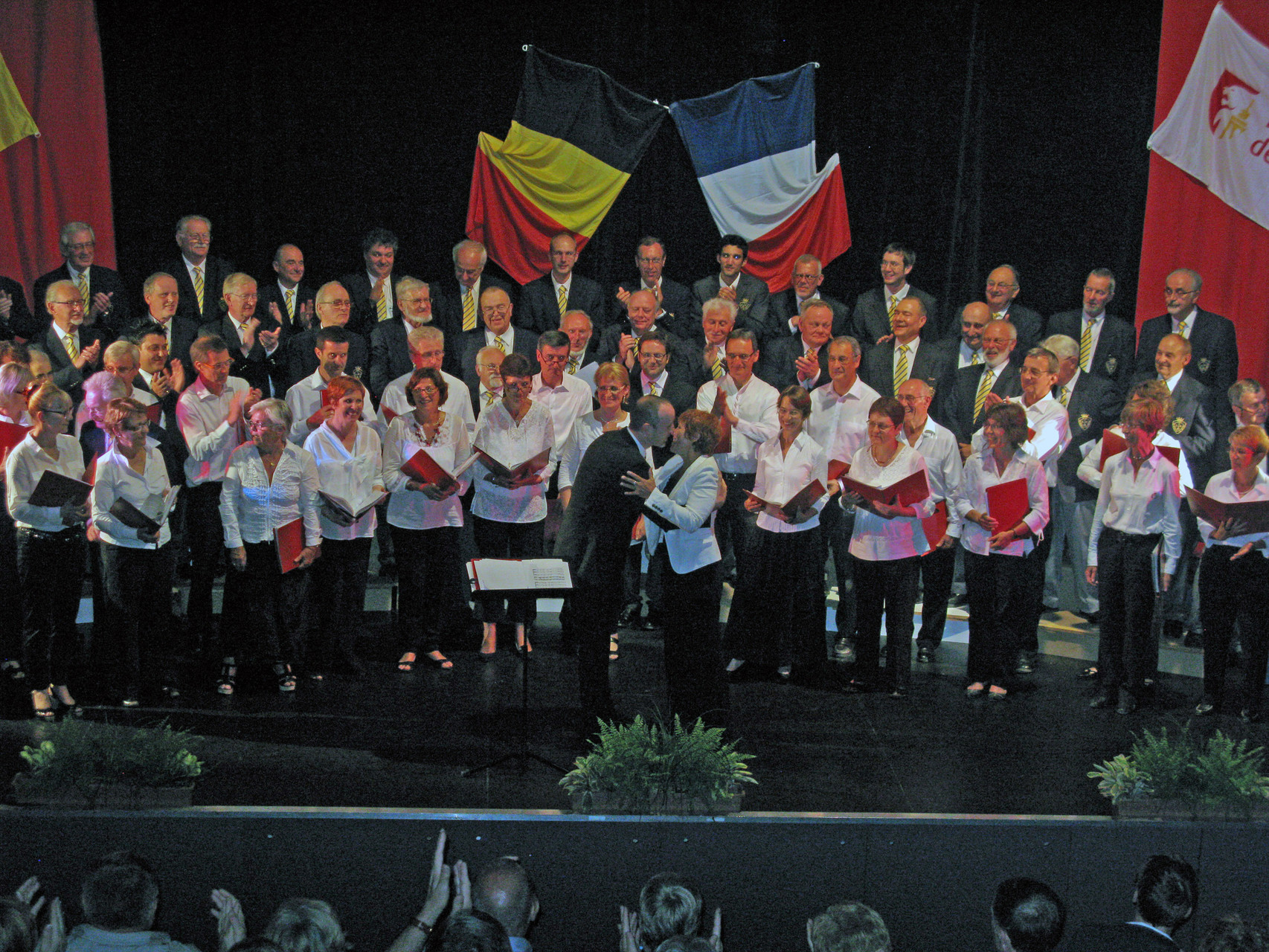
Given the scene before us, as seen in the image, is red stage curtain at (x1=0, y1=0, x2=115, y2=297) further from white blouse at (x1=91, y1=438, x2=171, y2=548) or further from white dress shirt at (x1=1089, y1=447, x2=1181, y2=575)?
white dress shirt at (x1=1089, y1=447, x2=1181, y2=575)

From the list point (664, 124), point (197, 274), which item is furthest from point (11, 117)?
point (664, 124)

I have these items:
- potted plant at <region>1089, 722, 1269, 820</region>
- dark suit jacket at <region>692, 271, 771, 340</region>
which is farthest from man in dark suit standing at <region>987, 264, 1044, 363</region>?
potted plant at <region>1089, 722, 1269, 820</region>

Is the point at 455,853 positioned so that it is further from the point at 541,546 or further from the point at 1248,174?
the point at 1248,174

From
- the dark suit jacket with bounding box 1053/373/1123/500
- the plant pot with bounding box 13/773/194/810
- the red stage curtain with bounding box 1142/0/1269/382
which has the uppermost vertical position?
the red stage curtain with bounding box 1142/0/1269/382

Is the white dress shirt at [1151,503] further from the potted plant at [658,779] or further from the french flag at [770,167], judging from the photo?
the french flag at [770,167]

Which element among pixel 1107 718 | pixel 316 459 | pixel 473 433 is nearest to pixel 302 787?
pixel 316 459

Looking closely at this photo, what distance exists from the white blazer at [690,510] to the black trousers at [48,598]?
2.47 m

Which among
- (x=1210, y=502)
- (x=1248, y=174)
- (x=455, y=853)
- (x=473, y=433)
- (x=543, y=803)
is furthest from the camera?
(x=1248, y=174)

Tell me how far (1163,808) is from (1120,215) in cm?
576

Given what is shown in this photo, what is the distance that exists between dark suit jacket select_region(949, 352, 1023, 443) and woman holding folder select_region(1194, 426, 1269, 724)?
1374mm

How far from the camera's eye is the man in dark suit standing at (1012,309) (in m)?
7.64

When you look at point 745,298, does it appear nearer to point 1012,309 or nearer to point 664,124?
point 1012,309

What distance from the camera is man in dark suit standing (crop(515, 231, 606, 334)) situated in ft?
26.0

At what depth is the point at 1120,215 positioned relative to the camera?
9297 millimetres
